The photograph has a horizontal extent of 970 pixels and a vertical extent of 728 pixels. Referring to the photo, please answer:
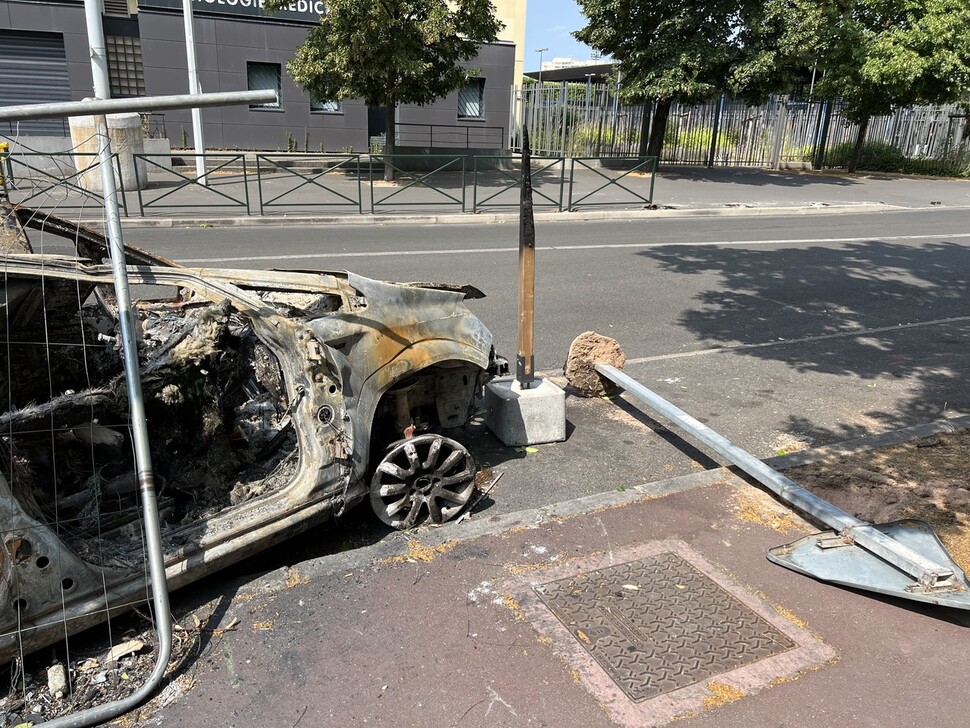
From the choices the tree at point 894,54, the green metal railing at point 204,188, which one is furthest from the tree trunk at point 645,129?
the green metal railing at point 204,188

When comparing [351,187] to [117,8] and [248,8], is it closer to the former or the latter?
[248,8]

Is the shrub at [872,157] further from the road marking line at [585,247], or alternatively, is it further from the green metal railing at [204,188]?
the green metal railing at [204,188]

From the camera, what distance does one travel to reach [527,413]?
528 centimetres

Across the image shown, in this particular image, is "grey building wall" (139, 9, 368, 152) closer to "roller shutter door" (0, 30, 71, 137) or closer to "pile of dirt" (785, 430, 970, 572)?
"roller shutter door" (0, 30, 71, 137)

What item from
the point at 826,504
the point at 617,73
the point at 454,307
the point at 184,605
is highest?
the point at 617,73

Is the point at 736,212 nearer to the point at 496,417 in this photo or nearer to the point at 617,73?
the point at 617,73

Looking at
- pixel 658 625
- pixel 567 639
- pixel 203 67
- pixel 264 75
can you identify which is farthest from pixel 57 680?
pixel 264 75

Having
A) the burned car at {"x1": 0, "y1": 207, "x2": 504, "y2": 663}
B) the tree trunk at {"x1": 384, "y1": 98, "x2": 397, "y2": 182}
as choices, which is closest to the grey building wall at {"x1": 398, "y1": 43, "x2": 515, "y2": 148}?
the tree trunk at {"x1": 384, "y1": 98, "x2": 397, "y2": 182}

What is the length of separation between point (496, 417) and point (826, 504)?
224cm

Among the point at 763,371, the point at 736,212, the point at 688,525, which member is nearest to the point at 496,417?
the point at 688,525

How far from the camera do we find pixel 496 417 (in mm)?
5379

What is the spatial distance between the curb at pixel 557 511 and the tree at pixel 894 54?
20057 millimetres

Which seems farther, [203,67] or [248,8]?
[248,8]

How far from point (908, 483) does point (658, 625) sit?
2347 mm
